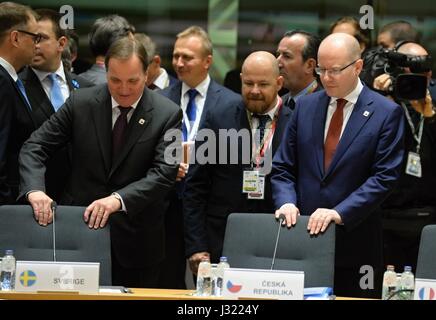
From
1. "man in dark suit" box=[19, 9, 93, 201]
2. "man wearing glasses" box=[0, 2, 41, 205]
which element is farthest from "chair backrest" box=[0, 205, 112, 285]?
"man in dark suit" box=[19, 9, 93, 201]

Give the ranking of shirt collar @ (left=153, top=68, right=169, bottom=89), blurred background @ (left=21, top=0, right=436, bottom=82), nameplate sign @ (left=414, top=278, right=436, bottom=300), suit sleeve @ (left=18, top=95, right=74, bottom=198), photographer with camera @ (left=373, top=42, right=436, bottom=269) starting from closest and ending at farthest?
nameplate sign @ (left=414, top=278, right=436, bottom=300) < suit sleeve @ (left=18, top=95, right=74, bottom=198) < photographer with camera @ (left=373, top=42, right=436, bottom=269) < shirt collar @ (left=153, top=68, right=169, bottom=89) < blurred background @ (left=21, top=0, right=436, bottom=82)

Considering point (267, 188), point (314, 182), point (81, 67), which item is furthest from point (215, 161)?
point (81, 67)

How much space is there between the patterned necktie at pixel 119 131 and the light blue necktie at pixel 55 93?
57 centimetres

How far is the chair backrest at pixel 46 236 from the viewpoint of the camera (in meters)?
4.29

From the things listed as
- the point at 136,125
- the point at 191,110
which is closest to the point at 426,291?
the point at 136,125

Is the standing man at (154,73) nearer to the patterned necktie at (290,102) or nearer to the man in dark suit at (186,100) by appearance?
the man in dark suit at (186,100)

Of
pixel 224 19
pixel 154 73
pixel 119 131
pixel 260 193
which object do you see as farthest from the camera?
pixel 224 19

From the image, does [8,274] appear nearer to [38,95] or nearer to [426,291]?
[38,95]

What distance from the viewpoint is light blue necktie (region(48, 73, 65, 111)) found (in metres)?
5.17

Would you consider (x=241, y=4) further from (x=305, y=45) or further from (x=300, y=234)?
(x=300, y=234)

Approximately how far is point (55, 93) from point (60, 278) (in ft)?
5.68

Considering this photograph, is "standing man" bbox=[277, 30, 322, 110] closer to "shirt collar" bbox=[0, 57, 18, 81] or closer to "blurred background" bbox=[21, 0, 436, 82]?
"shirt collar" bbox=[0, 57, 18, 81]

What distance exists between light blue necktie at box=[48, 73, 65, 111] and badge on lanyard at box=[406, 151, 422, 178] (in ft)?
6.78

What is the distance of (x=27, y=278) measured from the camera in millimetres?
3730
